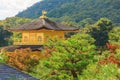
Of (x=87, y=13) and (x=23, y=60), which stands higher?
(x=87, y=13)

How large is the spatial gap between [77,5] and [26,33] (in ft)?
324

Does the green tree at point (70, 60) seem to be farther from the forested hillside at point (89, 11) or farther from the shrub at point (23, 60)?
the forested hillside at point (89, 11)

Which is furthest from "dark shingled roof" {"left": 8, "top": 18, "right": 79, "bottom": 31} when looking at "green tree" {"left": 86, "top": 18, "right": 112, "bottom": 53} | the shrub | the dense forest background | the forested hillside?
the forested hillside

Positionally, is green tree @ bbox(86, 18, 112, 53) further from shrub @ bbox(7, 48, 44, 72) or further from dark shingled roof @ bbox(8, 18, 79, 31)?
shrub @ bbox(7, 48, 44, 72)

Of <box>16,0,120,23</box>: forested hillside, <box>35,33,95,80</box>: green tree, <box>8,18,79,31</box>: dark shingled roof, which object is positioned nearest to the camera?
<box>35,33,95,80</box>: green tree

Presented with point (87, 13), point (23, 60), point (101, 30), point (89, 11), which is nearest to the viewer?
point (23, 60)

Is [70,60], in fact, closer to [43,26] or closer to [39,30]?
[43,26]

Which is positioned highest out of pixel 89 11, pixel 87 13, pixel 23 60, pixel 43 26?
pixel 89 11

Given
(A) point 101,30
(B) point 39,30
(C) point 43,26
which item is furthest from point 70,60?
(A) point 101,30

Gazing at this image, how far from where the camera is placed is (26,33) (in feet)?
143

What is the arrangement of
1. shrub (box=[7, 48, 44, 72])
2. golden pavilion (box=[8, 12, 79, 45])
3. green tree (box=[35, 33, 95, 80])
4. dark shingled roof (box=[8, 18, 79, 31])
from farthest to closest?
golden pavilion (box=[8, 12, 79, 45])
dark shingled roof (box=[8, 18, 79, 31])
shrub (box=[7, 48, 44, 72])
green tree (box=[35, 33, 95, 80])

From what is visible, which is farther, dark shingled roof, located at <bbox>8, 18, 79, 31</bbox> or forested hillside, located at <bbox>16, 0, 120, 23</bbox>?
forested hillside, located at <bbox>16, 0, 120, 23</bbox>

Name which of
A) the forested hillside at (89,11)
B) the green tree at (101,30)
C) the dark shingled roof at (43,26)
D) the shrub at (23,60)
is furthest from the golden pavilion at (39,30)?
the forested hillside at (89,11)

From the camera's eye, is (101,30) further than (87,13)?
No
